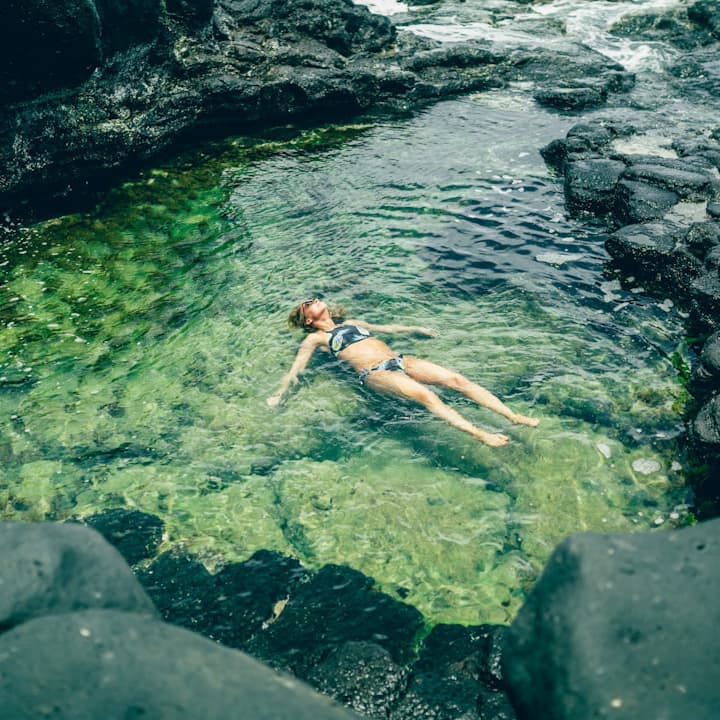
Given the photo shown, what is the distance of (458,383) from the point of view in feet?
26.2

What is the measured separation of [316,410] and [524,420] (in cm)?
261

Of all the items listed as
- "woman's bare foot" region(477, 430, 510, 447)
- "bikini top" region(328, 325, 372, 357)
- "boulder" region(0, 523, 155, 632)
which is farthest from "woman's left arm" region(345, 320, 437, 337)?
"boulder" region(0, 523, 155, 632)

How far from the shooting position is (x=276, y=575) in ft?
19.2

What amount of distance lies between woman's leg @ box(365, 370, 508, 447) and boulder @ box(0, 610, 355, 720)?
14.1ft

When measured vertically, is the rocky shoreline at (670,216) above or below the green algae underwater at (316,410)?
above

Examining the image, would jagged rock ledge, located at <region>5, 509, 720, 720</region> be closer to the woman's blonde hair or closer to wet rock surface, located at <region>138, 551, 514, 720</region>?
wet rock surface, located at <region>138, 551, 514, 720</region>

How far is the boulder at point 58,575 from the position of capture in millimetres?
3545

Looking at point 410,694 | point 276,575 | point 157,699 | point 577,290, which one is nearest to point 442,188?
point 577,290

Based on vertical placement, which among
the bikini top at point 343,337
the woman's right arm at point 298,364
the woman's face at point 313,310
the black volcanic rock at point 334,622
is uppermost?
the woman's face at point 313,310

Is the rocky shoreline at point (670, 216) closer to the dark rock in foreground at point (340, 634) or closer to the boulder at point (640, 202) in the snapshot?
the boulder at point (640, 202)

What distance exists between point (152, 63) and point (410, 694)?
14075mm

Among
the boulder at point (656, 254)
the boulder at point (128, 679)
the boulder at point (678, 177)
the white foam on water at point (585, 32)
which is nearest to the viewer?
the boulder at point (128, 679)

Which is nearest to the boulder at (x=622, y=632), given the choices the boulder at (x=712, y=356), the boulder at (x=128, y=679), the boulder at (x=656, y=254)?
the boulder at (x=128, y=679)

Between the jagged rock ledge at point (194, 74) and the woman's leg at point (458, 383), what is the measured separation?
880 cm
